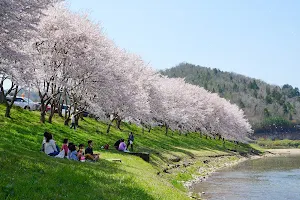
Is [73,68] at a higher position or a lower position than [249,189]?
higher

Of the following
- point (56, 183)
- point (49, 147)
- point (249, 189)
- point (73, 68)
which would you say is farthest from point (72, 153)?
point (73, 68)

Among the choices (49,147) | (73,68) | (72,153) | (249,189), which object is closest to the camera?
(49,147)

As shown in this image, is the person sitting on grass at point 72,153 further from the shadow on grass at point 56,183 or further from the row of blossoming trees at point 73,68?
the row of blossoming trees at point 73,68

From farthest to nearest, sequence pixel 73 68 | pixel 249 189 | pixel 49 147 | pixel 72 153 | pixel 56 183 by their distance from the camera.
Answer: pixel 73 68 < pixel 249 189 < pixel 72 153 < pixel 49 147 < pixel 56 183

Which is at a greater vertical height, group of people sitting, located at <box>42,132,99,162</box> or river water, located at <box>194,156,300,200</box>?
group of people sitting, located at <box>42,132,99,162</box>

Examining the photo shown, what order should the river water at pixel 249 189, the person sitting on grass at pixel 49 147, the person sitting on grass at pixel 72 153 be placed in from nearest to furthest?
the person sitting on grass at pixel 49 147, the person sitting on grass at pixel 72 153, the river water at pixel 249 189

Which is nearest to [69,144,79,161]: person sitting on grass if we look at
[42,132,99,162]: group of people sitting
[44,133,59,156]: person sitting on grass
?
[42,132,99,162]: group of people sitting

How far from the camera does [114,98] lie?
45125 mm

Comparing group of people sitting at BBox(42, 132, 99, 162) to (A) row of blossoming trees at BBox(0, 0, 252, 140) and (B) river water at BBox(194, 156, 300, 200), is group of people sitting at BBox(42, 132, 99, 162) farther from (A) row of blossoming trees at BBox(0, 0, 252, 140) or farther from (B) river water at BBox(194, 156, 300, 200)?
(B) river water at BBox(194, 156, 300, 200)

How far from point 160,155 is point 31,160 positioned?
29.9m

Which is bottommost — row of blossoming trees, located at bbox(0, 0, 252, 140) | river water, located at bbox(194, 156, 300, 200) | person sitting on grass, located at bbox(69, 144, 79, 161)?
river water, located at bbox(194, 156, 300, 200)

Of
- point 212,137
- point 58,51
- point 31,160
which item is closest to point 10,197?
point 31,160

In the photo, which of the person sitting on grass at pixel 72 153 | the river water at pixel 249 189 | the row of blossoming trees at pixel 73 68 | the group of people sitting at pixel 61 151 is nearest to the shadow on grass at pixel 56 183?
the group of people sitting at pixel 61 151

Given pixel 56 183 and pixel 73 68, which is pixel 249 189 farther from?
pixel 56 183
